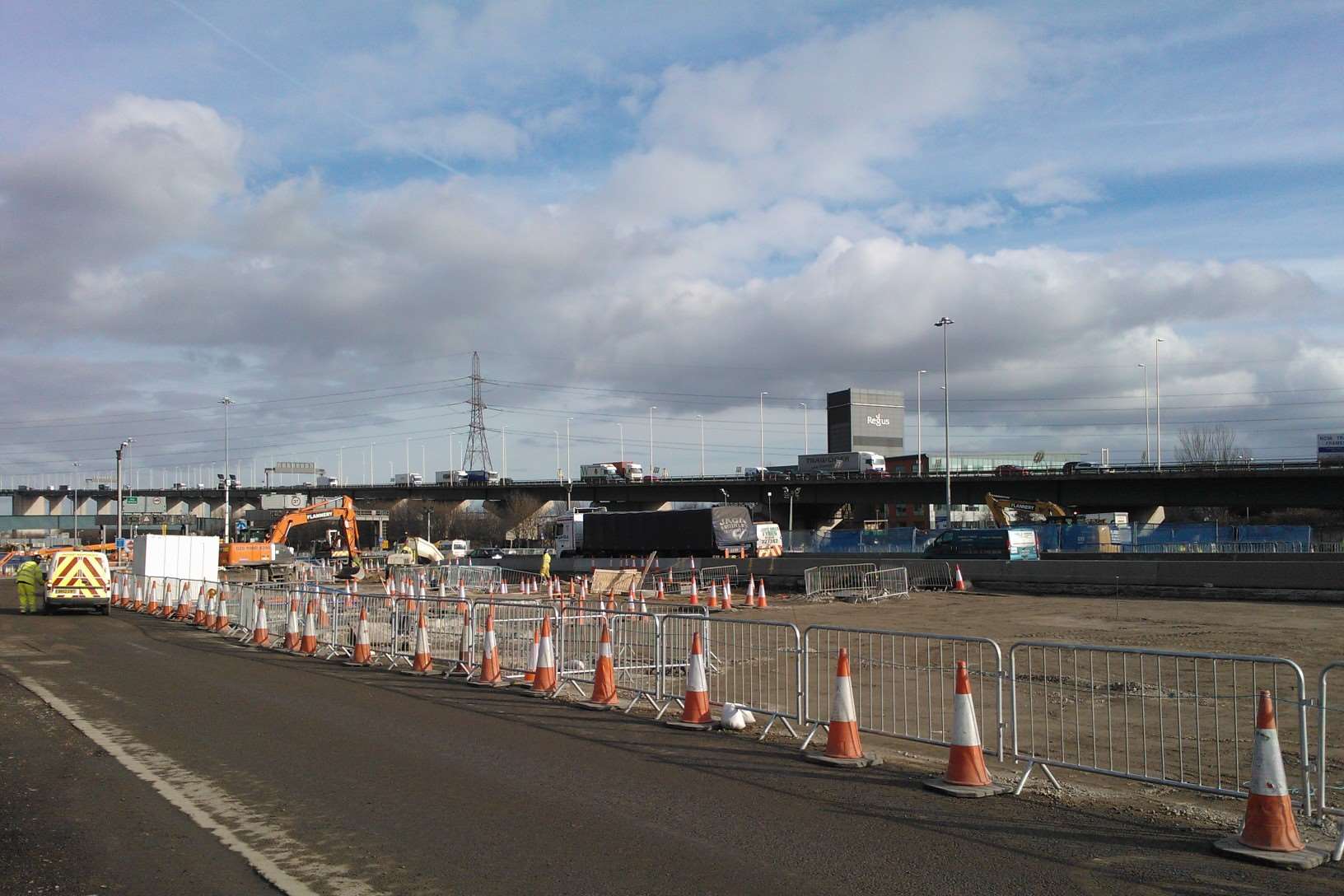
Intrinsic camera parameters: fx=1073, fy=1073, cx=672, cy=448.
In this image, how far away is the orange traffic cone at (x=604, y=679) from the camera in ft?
42.9

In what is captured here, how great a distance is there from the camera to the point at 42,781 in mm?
8742

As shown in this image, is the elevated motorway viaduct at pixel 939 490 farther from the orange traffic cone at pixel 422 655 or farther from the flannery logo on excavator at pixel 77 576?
the orange traffic cone at pixel 422 655

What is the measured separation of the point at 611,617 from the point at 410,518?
399 ft

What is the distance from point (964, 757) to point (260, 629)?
55.5 ft

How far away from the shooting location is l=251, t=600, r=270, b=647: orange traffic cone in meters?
21.5

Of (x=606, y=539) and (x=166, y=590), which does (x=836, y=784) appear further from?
(x=606, y=539)

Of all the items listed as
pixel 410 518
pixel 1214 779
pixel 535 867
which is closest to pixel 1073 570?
pixel 1214 779

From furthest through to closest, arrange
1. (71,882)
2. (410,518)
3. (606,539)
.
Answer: (410,518) < (606,539) < (71,882)

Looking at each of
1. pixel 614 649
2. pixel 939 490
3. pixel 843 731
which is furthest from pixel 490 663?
pixel 939 490

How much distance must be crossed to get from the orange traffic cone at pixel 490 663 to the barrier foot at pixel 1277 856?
398 inches

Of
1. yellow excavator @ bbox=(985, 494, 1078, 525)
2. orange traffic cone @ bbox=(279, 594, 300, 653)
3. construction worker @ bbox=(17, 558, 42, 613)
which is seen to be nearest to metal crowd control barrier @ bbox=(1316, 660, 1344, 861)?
orange traffic cone @ bbox=(279, 594, 300, 653)

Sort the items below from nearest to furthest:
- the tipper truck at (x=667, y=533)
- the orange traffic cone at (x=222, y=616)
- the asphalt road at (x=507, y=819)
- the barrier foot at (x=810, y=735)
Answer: the asphalt road at (x=507, y=819), the barrier foot at (x=810, y=735), the orange traffic cone at (x=222, y=616), the tipper truck at (x=667, y=533)

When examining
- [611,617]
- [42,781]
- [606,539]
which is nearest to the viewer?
[42,781]

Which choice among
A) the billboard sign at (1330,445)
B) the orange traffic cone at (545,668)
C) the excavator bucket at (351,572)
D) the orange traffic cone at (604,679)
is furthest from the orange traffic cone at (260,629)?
the billboard sign at (1330,445)
